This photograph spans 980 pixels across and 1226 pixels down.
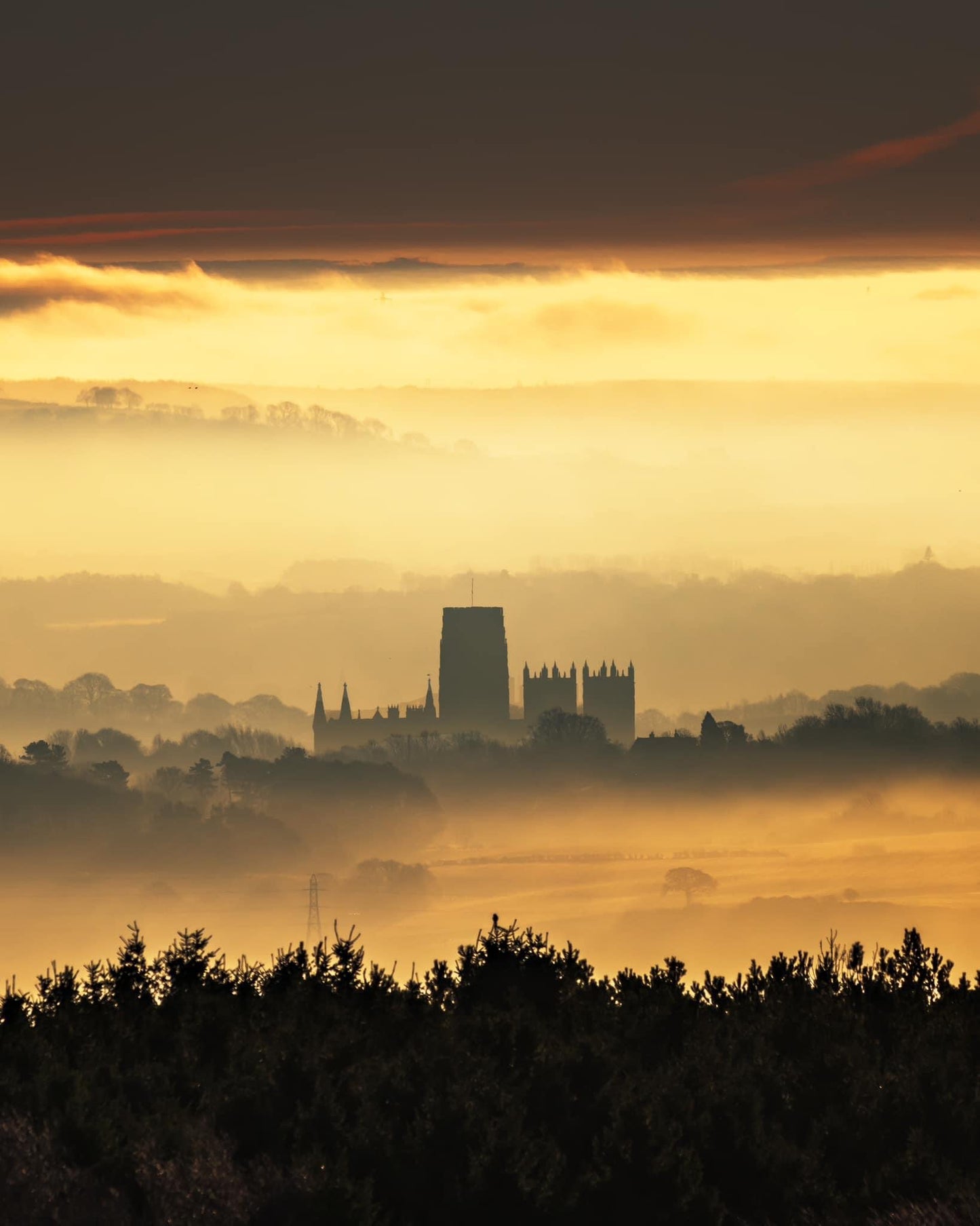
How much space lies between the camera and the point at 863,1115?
138ft

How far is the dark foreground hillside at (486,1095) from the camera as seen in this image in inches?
1506

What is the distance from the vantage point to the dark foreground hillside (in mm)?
38250

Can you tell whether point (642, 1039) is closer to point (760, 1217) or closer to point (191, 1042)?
point (760, 1217)

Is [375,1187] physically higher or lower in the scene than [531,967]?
lower

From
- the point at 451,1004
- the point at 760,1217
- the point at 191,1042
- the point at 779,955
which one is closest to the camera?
the point at 760,1217

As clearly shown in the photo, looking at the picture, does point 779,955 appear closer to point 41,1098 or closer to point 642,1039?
point 642,1039

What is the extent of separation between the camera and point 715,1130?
136 feet

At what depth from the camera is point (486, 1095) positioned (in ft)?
135

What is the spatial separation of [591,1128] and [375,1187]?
5.35m

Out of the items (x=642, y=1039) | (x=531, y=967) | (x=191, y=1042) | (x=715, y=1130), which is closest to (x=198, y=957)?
(x=191, y=1042)

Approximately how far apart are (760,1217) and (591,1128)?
4180mm

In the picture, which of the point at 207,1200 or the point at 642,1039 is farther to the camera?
the point at 642,1039

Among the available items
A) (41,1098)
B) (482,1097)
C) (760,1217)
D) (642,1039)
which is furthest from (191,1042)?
(760,1217)

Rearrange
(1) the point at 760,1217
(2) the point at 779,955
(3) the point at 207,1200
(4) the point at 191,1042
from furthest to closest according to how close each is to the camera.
Result: (2) the point at 779,955 → (4) the point at 191,1042 → (1) the point at 760,1217 → (3) the point at 207,1200
